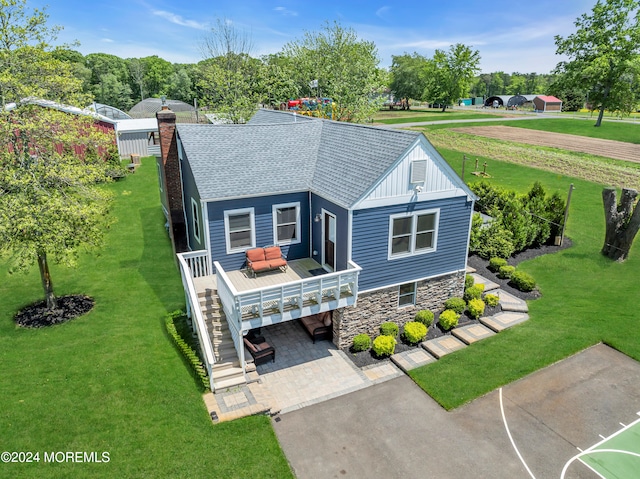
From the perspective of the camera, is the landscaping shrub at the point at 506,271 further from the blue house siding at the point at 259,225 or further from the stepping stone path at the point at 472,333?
the blue house siding at the point at 259,225

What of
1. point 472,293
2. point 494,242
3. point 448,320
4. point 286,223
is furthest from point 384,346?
point 494,242

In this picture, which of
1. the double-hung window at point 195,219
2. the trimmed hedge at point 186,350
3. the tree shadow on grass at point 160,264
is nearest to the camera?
the trimmed hedge at point 186,350

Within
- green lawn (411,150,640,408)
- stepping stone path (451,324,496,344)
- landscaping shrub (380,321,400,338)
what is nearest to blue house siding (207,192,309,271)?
landscaping shrub (380,321,400,338)

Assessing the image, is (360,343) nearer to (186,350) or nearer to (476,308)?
(476,308)

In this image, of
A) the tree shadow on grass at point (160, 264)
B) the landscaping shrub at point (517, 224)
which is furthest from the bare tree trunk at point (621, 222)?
the tree shadow on grass at point (160, 264)

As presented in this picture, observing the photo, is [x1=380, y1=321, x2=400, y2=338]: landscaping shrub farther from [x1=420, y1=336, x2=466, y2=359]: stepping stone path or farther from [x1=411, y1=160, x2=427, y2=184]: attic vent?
[x1=411, y1=160, x2=427, y2=184]: attic vent

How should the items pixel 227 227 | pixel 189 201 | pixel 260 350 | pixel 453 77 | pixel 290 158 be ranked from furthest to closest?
pixel 453 77 < pixel 189 201 < pixel 290 158 < pixel 227 227 < pixel 260 350

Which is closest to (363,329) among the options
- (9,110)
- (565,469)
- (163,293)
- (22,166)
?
(565,469)
